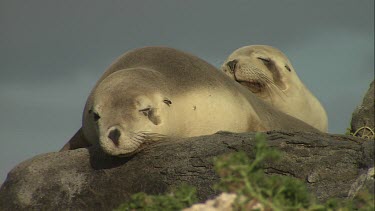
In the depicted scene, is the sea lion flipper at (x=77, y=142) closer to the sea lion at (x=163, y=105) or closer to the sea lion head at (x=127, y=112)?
the sea lion at (x=163, y=105)

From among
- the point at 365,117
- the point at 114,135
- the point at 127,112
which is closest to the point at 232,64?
the point at 365,117

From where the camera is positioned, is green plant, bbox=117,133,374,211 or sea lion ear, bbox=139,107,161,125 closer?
green plant, bbox=117,133,374,211

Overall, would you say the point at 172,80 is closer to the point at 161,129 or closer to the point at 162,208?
the point at 161,129

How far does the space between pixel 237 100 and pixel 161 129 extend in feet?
6.18

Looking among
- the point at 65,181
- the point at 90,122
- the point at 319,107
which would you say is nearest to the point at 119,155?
the point at 65,181

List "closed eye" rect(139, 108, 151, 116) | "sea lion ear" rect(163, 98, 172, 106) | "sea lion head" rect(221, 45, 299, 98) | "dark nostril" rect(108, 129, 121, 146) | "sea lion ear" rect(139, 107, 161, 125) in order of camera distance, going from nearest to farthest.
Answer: "dark nostril" rect(108, 129, 121, 146) → "closed eye" rect(139, 108, 151, 116) → "sea lion ear" rect(139, 107, 161, 125) → "sea lion ear" rect(163, 98, 172, 106) → "sea lion head" rect(221, 45, 299, 98)

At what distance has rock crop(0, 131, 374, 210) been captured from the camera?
23.3 ft

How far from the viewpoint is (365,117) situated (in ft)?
34.7

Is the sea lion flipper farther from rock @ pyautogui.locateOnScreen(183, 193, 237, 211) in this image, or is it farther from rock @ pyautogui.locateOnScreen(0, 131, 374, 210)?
rock @ pyautogui.locateOnScreen(183, 193, 237, 211)

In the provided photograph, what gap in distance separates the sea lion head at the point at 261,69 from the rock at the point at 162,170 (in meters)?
4.98

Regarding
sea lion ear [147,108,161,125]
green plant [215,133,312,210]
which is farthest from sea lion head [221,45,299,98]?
green plant [215,133,312,210]

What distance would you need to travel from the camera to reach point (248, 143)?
24.8 feet

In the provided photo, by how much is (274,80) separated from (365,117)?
334 centimetres

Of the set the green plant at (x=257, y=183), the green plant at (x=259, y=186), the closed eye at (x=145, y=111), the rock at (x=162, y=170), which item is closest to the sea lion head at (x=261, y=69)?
the closed eye at (x=145, y=111)
